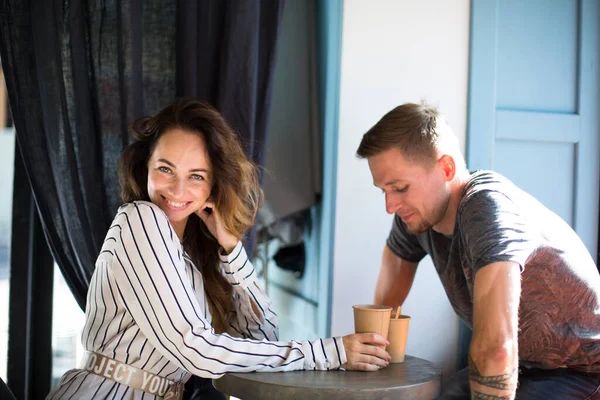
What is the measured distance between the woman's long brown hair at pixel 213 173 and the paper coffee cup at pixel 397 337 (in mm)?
490

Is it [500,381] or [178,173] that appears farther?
[178,173]

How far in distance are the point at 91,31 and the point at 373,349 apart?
129cm

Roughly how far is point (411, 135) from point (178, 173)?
2.07 feet

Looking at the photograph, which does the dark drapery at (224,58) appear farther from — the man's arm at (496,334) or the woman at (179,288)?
the man's arm at (496,334)

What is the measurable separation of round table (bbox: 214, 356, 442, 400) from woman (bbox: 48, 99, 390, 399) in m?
0.04

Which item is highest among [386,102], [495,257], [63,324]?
[386,102]

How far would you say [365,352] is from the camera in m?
1.61

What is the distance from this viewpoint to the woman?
1528 mm

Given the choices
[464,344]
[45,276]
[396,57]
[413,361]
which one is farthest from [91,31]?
[464,344]

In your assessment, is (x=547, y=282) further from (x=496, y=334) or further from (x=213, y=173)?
(x=213, y=173)

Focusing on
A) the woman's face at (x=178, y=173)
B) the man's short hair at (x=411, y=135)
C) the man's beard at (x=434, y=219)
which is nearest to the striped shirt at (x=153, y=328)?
the woman's face at (x=178, y=173)

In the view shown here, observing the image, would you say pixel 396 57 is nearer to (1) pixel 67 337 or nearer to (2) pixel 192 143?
(2) pixel 192 143

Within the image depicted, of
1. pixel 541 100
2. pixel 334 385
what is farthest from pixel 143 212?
pixel 541 100

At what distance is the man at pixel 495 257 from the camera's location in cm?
145
